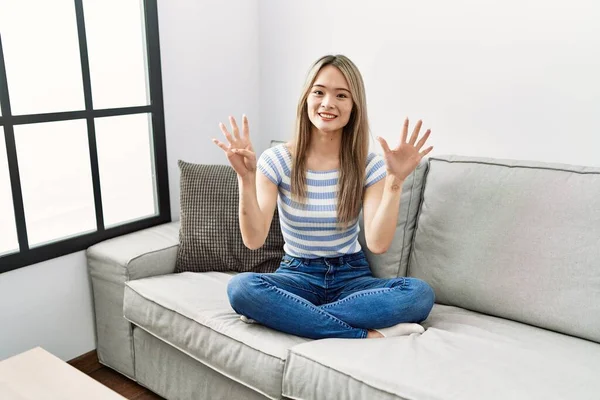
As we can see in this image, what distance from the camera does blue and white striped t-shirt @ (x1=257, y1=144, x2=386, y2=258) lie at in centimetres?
181

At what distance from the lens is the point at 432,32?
2.20m

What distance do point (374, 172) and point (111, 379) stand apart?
4.21 ft

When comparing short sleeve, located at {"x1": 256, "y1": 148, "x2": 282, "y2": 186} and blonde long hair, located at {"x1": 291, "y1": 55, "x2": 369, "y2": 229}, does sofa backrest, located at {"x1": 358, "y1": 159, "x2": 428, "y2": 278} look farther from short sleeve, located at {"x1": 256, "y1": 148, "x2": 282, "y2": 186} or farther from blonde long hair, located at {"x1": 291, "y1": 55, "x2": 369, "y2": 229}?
short sleeve, located at {"x1": 256, "y1": 148, "x2": 282, "y2": 186}

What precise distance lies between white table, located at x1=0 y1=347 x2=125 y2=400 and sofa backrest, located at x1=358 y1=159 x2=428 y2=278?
972 mm

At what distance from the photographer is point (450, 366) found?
4.62 ft

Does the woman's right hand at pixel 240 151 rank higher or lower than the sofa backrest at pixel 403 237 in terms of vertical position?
higher

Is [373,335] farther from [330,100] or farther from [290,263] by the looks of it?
[330,100]

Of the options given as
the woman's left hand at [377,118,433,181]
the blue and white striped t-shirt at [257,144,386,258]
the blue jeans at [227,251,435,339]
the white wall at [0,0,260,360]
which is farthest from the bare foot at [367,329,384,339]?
the white wall at [0,0,260,360]

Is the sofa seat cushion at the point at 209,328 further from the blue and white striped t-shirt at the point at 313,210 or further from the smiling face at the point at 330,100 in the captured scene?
the smiling face at the point at 330,100

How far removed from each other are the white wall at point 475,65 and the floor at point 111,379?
55.5 inches

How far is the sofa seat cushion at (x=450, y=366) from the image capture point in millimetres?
1311

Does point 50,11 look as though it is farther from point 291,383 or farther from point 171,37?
point 291,383

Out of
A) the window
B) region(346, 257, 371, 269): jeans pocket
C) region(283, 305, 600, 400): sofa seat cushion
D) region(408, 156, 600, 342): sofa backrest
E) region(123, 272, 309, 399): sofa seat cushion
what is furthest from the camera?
the window

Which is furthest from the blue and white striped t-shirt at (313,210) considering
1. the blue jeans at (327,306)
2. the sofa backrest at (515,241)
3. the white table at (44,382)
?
the white table at (44,382)
